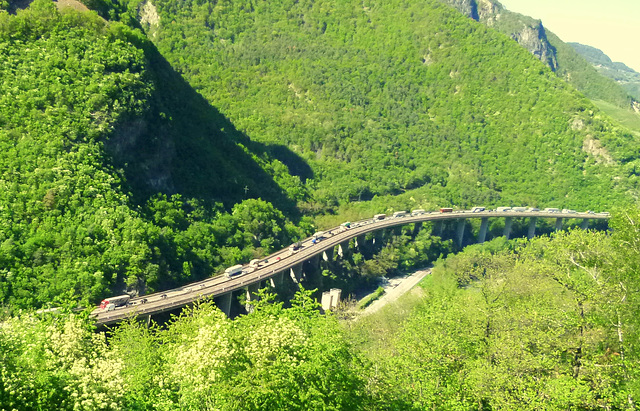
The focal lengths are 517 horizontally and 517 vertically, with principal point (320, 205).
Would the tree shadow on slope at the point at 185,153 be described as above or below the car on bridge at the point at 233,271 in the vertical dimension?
above

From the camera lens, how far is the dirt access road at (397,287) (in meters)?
120

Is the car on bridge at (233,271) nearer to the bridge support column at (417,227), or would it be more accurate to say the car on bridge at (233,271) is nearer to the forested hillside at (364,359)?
the forested hillside at (364,359)

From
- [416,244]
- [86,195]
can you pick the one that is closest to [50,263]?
[86,195]

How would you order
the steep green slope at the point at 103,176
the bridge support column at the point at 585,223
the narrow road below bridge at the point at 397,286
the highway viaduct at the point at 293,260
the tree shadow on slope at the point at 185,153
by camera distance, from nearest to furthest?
1. the highway viaduct at the point at 293,260
2. the steep green slope at the point at 103,176
3. the tree shadow on slope at the point at 185,153
4. the narrow road below bridge at the point at 397,286
5. the bridge support column at the point at 585,223

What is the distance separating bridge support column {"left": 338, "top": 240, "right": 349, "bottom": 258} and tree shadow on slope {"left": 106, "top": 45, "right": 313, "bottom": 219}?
706 inches

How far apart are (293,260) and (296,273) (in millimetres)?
2814

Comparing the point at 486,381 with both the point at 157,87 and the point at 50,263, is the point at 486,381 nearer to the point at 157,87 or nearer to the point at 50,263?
the point at 50,263

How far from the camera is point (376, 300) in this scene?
12212 centimetres

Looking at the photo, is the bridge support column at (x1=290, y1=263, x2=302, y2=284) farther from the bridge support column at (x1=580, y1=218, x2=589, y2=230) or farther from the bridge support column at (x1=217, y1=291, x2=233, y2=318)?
the bridge support column at (x1=580, y1=218, x2=589, y2=230)

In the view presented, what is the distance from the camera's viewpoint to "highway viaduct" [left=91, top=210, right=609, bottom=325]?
258ft

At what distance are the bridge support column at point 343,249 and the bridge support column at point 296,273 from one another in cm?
2024

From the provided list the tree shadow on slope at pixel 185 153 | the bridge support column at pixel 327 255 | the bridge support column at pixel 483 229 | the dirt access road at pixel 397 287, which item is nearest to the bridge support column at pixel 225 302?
the tree shadow on slope at pixel 185 153

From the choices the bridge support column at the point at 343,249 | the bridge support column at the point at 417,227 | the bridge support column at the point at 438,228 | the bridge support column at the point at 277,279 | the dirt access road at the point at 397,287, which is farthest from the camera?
the bridge support column at the point at 438,228

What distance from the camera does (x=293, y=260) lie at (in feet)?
356
